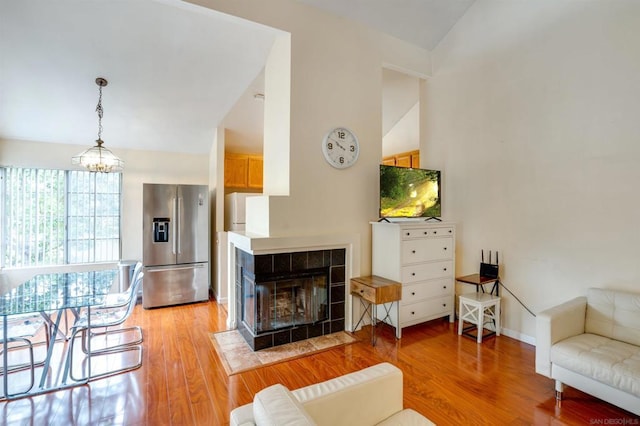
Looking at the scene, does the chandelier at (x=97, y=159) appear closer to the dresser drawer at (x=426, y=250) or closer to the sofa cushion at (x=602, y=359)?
the dresser drawer at (x=426, y=250)

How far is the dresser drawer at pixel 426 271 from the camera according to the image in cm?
327

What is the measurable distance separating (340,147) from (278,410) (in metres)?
2.78

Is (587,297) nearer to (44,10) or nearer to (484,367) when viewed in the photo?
(484,367)

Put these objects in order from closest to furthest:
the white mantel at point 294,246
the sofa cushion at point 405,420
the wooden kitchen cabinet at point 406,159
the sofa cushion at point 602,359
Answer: the sofa cushion at point 405,420, the sofa cushion at point 602,359, the white mantel at point 294,246, the wooden kitchen cabinet at point 406,159

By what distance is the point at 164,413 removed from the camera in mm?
2033

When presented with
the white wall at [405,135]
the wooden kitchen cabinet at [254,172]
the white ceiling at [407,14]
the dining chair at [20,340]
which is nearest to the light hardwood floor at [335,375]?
the dining chair at [20,340]

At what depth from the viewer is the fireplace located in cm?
294

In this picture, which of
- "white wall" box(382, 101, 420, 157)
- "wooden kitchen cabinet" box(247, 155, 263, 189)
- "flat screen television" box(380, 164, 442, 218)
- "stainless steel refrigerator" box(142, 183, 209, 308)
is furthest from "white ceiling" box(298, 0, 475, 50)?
"stainless steel refrigerator" box(142, 183, 209, 308)

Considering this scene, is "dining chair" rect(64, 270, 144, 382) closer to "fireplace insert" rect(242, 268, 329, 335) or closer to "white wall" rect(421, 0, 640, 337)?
"fireplace insert" rect(242, 268, 329, 335)

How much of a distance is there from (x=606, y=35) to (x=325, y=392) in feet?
11.7

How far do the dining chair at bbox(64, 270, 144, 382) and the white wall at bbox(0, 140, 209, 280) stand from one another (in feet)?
6.39

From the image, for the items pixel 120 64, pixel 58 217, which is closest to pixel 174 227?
pixel 58 217

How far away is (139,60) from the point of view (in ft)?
9.68

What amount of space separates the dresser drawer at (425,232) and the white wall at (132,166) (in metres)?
3.85
